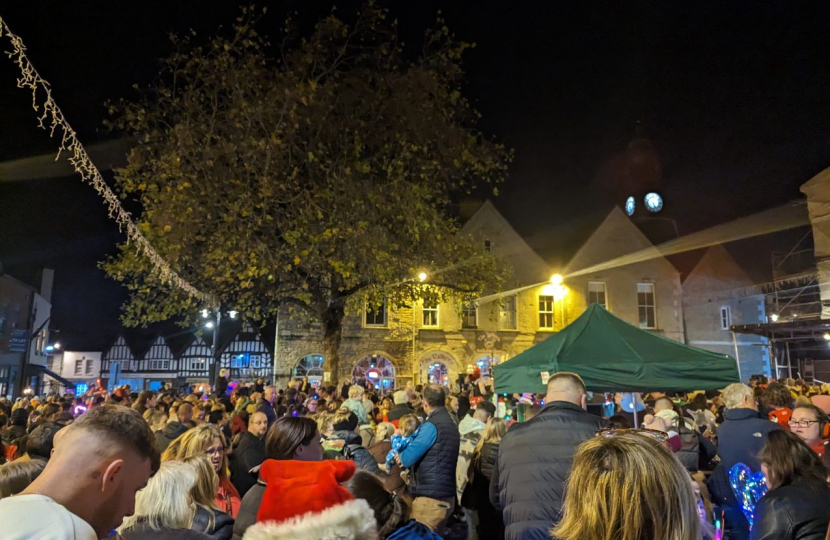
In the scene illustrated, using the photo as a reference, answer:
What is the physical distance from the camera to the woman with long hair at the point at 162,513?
292 centimetres

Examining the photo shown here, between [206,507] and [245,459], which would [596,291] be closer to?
[245,459]

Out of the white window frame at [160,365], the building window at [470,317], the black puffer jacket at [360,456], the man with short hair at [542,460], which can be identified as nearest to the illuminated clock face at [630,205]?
the building window at [470,317]

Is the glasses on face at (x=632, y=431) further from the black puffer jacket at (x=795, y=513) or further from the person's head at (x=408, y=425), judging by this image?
the person's head at (x=408, y=425)

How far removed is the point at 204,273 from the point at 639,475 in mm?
15275

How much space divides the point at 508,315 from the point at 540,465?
89.2ft

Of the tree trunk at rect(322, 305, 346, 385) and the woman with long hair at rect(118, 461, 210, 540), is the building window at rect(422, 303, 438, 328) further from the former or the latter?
the woman with long hair at rect(118, 461, 210, 540)

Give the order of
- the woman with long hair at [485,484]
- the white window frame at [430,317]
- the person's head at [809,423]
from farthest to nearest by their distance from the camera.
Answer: the white window frame at [430,317] < the woman with long hair at [485,484] < the person's head at [809,423]

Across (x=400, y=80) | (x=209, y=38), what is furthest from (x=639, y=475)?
(x=209, y=38)

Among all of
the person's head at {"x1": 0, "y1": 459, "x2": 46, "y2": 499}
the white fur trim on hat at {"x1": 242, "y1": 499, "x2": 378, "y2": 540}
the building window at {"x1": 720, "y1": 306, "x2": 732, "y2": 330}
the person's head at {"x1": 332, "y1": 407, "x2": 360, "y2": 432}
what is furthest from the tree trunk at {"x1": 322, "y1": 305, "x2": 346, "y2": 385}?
the building window at {"x1": 720, "y1": 306, "x2": 732, "y2": 330}

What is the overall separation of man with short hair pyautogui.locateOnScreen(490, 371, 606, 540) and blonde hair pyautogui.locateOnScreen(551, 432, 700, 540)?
201 centimetres

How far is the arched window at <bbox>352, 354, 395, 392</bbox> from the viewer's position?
97.4 ft

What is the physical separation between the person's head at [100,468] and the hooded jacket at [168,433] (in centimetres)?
498

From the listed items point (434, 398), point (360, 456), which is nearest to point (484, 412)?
point (434, 398)

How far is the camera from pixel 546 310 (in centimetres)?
3155
